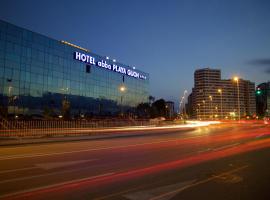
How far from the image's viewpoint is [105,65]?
7750 cm

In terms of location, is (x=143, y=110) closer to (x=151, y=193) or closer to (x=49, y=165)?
(x=49, y=165)

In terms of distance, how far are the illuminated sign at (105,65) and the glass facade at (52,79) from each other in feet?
0.94

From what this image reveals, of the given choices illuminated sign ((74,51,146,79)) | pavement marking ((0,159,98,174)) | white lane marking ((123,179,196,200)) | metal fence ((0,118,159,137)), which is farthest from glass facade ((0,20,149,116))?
white lane marking ((123,179,196,200))

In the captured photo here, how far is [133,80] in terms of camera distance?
295 ft

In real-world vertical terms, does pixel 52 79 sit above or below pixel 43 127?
above

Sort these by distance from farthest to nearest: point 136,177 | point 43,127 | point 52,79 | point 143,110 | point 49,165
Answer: point 143,110, point 52,79, point 43,127, point 49,165, point 136,177

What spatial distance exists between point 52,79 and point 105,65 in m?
19.8

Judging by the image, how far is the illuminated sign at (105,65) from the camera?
69238mm

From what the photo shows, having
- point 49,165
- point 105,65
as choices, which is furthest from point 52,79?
point 49,165

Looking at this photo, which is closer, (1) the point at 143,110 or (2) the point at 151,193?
(2) the point at 151,193

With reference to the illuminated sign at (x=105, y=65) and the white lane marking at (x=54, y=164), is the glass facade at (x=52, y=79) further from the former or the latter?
the white lane marking at (x=54, y=164)

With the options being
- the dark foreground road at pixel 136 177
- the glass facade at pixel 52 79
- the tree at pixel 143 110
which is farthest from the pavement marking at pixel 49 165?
the tree at pixel 143 110

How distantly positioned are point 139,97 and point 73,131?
213 ft

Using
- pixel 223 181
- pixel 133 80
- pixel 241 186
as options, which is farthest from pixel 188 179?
pixel 133 80
